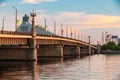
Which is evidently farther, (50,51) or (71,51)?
(71,51)

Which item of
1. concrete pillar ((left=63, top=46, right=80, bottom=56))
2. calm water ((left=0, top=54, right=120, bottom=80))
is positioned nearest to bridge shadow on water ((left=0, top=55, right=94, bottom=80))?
calm water ((left=0, top=54, right=120, bottom=80))

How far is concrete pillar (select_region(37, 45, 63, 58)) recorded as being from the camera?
151625mm

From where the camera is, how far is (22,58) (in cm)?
10888

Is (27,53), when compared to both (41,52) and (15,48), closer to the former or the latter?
(15,48)

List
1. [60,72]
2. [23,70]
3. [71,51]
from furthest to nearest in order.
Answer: [71,51], [23,70], [60,72]

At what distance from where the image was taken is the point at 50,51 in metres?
153

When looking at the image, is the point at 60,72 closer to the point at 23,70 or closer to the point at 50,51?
the point at 23,70

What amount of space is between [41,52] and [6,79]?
326 ft

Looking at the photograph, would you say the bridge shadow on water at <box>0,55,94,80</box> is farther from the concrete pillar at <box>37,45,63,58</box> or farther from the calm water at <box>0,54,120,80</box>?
the concrete pillar at <box>37,45,63,58</box>

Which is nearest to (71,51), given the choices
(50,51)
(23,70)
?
(50,51)

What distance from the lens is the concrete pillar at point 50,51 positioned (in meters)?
152

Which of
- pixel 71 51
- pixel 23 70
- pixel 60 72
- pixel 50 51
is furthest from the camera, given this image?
pixel 71 51

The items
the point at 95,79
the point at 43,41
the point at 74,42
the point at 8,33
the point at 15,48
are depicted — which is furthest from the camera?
the point at 74,42

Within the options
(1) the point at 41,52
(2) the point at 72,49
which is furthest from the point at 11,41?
(2) the point at 72,49
